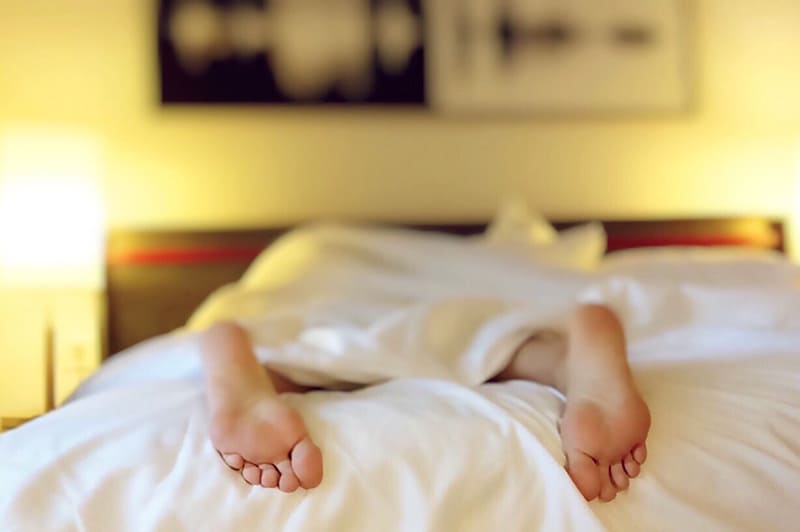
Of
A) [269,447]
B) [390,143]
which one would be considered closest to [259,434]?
[269,447]

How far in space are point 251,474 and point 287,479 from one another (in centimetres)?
3

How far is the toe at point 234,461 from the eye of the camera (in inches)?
27.9

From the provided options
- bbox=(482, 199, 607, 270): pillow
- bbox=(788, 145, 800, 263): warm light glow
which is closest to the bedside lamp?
bbox=(482, 199, 607, 270): pillow

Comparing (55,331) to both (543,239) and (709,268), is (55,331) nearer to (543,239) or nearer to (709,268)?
(543,239)

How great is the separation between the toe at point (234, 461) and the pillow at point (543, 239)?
1.05 metres

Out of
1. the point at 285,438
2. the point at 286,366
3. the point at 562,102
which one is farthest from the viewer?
the point at 562,102

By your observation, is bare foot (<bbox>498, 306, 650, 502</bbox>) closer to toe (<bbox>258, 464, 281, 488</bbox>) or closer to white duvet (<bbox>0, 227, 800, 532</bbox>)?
white duvet (<bbox>0, 227, 800, 532</bbox>)

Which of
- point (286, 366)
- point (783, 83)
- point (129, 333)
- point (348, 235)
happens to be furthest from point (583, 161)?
point (286, 366)

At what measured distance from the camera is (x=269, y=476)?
0.70m

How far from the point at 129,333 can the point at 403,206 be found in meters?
0.72

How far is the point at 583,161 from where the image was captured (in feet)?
7.33

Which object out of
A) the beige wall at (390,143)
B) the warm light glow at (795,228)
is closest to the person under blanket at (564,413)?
the beige wall at (390,143)

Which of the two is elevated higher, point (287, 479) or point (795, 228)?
point (795, 228)

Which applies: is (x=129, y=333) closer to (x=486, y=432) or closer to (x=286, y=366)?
(x=286, y=366)
